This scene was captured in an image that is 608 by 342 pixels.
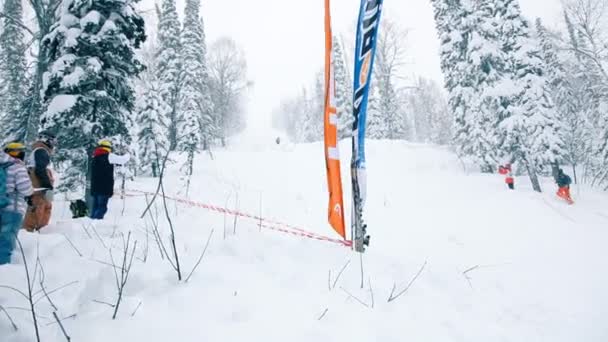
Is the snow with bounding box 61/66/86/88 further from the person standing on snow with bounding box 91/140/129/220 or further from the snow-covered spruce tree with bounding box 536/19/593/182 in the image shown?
the snow-covered spruce tree with bounding box 536/19/593/182

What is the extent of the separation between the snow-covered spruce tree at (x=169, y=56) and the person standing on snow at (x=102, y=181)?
19381 millimetres

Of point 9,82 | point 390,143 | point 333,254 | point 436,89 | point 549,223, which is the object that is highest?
point 436,89

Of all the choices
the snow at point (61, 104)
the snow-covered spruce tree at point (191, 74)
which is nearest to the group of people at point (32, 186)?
the snow at point (61, 104)

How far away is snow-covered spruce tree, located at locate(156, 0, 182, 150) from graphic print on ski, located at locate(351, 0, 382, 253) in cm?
2329

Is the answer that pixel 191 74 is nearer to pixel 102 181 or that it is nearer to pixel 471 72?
pixel 471 72

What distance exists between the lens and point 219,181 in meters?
14.8

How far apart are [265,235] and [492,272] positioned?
3560 mm

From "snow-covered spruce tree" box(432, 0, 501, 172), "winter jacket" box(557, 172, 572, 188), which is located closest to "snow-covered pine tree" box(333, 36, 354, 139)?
"snow-covered spruce tree" box(432, 0, 501, 172)

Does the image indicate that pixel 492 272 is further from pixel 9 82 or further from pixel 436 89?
pixel 436 89

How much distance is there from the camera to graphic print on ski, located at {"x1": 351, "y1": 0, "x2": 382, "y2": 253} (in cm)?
406

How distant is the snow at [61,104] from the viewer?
760 centimetres

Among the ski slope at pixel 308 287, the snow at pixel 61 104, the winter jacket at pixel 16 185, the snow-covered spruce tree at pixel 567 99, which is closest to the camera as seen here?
the ski slope at pixel 308 287

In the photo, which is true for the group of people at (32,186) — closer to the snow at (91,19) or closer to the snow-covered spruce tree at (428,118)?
the snow at (91,19)

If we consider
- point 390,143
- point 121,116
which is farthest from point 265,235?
point 390,143
